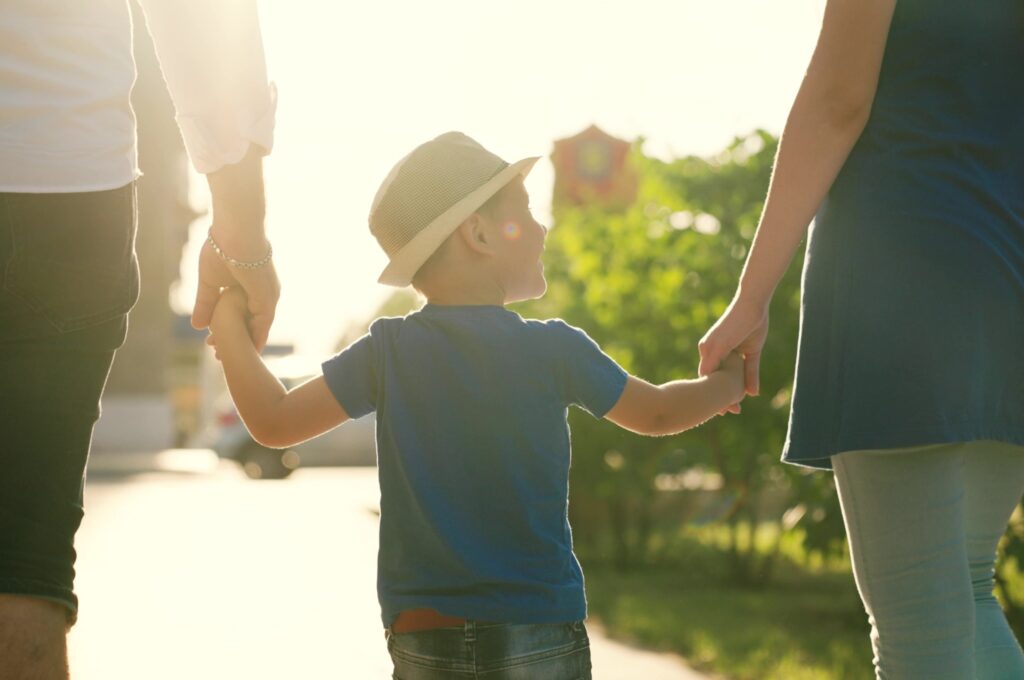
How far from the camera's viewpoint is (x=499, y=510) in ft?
8.59

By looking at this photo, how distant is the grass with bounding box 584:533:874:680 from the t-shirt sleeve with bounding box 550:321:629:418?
405cm

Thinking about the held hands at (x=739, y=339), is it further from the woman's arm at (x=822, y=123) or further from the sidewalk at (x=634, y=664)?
the sidewalk at (x=634, y=664)

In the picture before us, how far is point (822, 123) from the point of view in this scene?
258cm

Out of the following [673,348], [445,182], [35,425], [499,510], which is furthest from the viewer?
[673,348]

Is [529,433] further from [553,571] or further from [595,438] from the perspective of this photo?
[595,438]

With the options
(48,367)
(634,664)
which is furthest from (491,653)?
(634,664)

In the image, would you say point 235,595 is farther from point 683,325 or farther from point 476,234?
point 476,234

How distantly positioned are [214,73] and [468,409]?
78cm

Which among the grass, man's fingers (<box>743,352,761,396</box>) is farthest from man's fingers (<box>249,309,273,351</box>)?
the grass

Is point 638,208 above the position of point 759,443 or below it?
above

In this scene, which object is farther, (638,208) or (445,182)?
(638,208)

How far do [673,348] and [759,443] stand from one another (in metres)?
1.04

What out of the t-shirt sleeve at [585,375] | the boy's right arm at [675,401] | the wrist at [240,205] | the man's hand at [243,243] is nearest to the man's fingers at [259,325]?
the man's hand at [243,243]

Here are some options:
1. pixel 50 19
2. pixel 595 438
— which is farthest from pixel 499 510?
pixel 595 438
